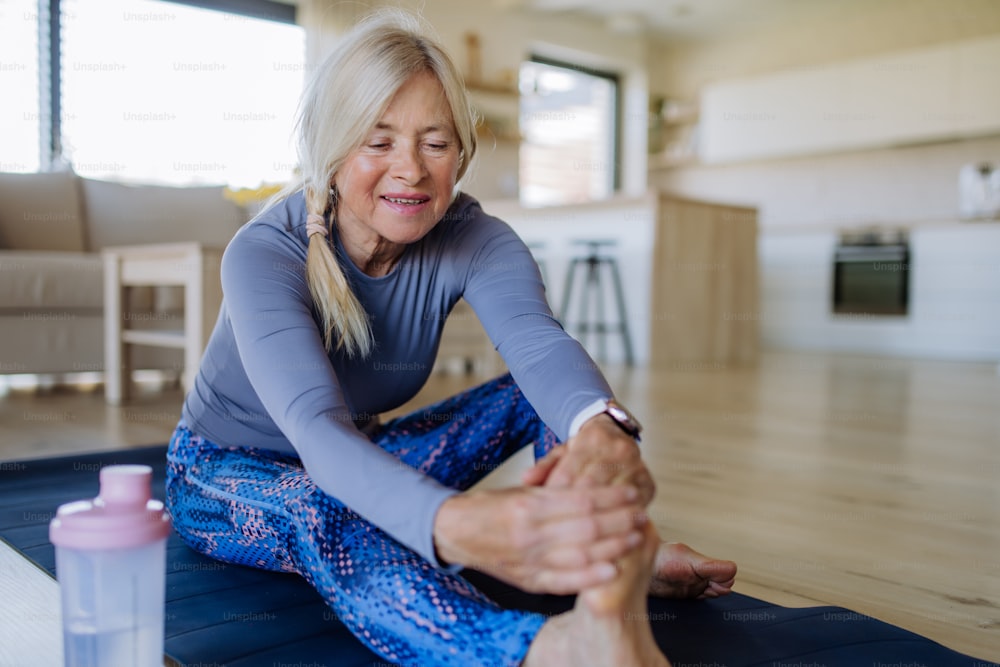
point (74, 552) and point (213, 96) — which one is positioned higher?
point (213, 96)

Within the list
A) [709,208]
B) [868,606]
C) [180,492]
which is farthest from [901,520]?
[709,208]

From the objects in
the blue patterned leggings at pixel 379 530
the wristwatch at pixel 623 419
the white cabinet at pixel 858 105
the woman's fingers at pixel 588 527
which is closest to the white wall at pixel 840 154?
the white cabinet at pixel 858 105

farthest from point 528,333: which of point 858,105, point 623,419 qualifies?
point 858,105

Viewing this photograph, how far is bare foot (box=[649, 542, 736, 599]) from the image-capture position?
1144mm

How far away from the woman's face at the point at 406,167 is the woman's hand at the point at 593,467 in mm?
381

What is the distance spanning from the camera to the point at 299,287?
3.33 ft

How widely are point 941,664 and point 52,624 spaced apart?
40.9 inches

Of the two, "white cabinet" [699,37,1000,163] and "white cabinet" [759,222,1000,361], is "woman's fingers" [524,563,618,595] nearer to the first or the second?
"white cabinet" [759,222,1000,361]

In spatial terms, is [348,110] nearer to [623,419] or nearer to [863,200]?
[623,419]

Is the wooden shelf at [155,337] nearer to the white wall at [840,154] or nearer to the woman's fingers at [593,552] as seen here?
the woman's fingers at [593,552]

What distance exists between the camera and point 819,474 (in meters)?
2.06

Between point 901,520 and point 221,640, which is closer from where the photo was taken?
point 221,640

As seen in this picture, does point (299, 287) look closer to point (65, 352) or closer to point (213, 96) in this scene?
point (65, 352)

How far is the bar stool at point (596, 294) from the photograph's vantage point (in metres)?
4.97
